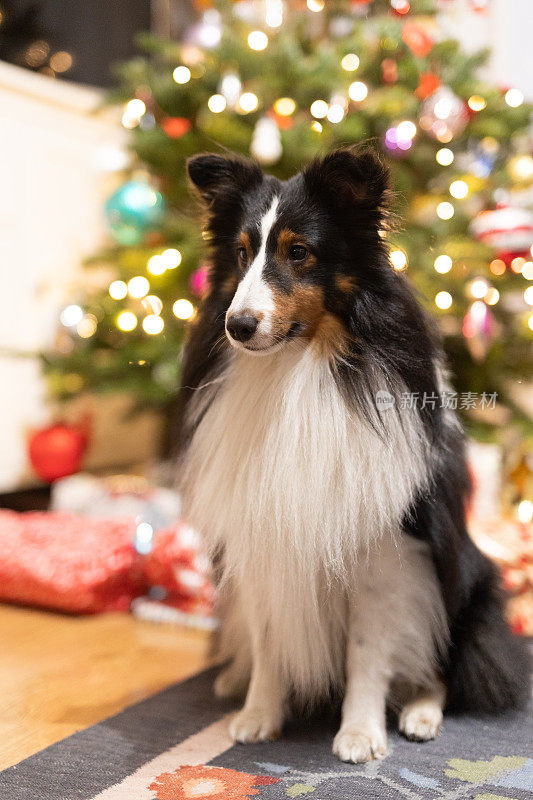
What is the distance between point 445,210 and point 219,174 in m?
1.63

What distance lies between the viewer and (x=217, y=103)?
310 cm

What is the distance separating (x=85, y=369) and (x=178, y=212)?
2.67ft

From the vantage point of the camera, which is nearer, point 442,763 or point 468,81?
point 442,763

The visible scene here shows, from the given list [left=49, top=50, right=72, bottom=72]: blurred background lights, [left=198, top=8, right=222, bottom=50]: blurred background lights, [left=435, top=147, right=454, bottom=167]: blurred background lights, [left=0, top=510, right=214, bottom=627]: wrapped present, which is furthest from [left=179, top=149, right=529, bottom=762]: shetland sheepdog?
[left=49, top=50, right=72, bottom=72]: blurred background lights

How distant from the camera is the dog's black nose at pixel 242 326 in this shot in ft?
4.74

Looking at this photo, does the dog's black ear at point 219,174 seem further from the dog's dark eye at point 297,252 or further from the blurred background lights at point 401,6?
the blurred background lights at point 401,6

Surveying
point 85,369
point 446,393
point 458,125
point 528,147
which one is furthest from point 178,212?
point 446,393

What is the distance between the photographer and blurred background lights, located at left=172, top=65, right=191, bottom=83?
10.4 feet

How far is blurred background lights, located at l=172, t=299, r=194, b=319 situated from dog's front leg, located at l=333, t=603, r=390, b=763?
175cm

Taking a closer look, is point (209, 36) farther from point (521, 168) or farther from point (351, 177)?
point (351, 177)

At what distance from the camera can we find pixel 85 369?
129 inches

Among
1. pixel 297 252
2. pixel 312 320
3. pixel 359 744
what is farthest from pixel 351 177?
pixel 359 744

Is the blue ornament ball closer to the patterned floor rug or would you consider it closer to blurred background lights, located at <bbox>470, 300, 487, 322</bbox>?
blurred background lights, located at <bbox>470, 300, 487, 322</bbox>

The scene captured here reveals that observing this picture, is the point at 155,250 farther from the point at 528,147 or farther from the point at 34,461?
the point at 528,147
